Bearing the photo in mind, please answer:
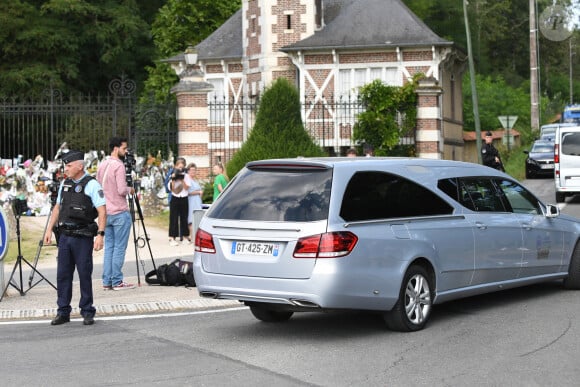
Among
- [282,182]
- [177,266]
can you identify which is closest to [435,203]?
[282,182]

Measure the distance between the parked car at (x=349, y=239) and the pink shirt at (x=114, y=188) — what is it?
3540 mm

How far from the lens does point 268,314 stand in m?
10.6

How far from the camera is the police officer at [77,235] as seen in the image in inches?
424

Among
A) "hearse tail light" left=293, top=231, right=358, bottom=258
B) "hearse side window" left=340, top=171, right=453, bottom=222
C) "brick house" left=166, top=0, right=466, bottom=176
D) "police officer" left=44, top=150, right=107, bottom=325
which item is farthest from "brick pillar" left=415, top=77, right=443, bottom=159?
"hearse tail light" left=293, top=231, right=358, bottom=258

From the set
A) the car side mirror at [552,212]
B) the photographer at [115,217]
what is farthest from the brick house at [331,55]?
the car side mirror at [552,212]

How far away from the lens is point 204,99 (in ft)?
94.6

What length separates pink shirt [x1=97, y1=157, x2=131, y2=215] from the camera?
A: 527 inches

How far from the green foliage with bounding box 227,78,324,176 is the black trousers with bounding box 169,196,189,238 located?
4.77 m

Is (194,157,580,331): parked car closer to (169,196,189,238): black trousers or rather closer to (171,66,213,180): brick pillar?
(169,196,189,238): black trousers

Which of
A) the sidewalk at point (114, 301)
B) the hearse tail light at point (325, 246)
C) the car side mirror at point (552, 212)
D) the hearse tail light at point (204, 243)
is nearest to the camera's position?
the hearse tail light at point (325, 246)

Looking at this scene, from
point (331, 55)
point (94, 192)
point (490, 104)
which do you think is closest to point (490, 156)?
point (94, 192)

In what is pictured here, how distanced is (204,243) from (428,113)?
77.0 feet

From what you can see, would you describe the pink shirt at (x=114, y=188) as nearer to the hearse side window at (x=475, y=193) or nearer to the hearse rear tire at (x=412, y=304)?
the hearse side window at (x=475, y=193)

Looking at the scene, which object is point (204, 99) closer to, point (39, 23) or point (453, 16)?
point (39, 23)
